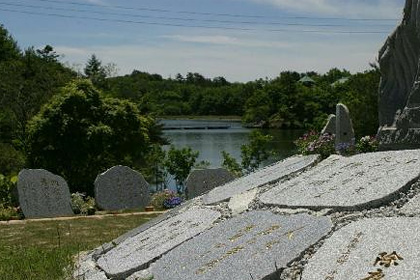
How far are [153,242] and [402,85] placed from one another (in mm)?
3396

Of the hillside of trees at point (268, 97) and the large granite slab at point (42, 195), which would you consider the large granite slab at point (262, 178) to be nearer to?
the large granite slab at point (42, 195)

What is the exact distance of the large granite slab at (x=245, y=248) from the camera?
4.27 metres

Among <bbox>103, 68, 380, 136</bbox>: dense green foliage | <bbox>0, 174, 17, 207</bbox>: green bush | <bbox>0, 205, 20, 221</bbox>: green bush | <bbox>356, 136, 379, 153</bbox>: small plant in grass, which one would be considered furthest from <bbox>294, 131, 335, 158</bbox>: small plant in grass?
<bbox>103, 68, 380, 136</bbox>: dense green foliage

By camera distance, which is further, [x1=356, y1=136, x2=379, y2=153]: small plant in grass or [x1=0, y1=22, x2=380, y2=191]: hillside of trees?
[x1=0, y1=22, x2=380, y2=191]: hillside of trees

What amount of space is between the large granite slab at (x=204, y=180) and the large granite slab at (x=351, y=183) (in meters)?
8.18

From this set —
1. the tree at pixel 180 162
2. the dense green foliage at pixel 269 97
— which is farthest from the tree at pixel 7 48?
the tree at pixel 180 162

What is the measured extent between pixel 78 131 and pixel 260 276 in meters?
15.1

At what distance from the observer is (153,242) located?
5762 millimetres

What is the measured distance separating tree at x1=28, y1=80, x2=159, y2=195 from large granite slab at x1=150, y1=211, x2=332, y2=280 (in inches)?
540

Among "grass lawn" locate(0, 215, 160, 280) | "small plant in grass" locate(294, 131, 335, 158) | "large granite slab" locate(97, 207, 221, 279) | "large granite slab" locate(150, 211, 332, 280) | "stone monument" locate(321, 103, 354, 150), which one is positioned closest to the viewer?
"large granite slab" locate(150, 211, 332, 280)

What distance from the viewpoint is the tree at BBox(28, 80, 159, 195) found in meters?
18.6

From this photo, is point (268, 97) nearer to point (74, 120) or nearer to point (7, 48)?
point (7, 48)

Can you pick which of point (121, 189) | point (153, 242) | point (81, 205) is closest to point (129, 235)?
point (153, 242)

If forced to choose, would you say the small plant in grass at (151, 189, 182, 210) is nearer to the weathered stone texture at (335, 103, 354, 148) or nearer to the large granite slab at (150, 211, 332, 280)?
the weathered stone texture at (335, 103, 354, 148)
